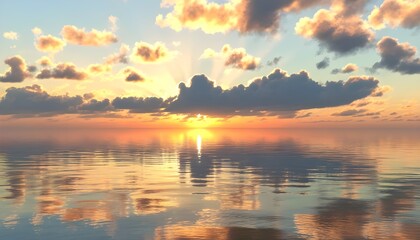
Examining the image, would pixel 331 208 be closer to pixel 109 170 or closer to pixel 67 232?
pixel 67 232

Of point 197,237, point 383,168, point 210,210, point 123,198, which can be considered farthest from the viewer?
point 383,168

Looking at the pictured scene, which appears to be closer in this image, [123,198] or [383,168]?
[123,198]

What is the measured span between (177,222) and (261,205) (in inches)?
431

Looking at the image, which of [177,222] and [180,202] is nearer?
[177,222]

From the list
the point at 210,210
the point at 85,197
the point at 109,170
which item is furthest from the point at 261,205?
the point at 109,170

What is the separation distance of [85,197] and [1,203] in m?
8.19

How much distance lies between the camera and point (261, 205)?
45094mm

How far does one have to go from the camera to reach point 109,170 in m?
79.4

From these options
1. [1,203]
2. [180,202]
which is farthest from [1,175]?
[180,202]

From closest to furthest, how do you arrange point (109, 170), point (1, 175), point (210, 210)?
point (210, 210)
point (1, 175)
point (109, 170)

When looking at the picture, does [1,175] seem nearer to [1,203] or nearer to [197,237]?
[1,203]

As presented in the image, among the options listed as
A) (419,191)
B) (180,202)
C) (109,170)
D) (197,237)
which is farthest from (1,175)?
(419,191)

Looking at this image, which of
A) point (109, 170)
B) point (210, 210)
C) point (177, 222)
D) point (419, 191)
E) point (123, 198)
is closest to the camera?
point (177, 222)

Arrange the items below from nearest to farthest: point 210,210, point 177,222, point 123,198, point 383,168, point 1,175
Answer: point 177,222 → point 210,210 → point 123,198 → point 1,175 → point 383,168
